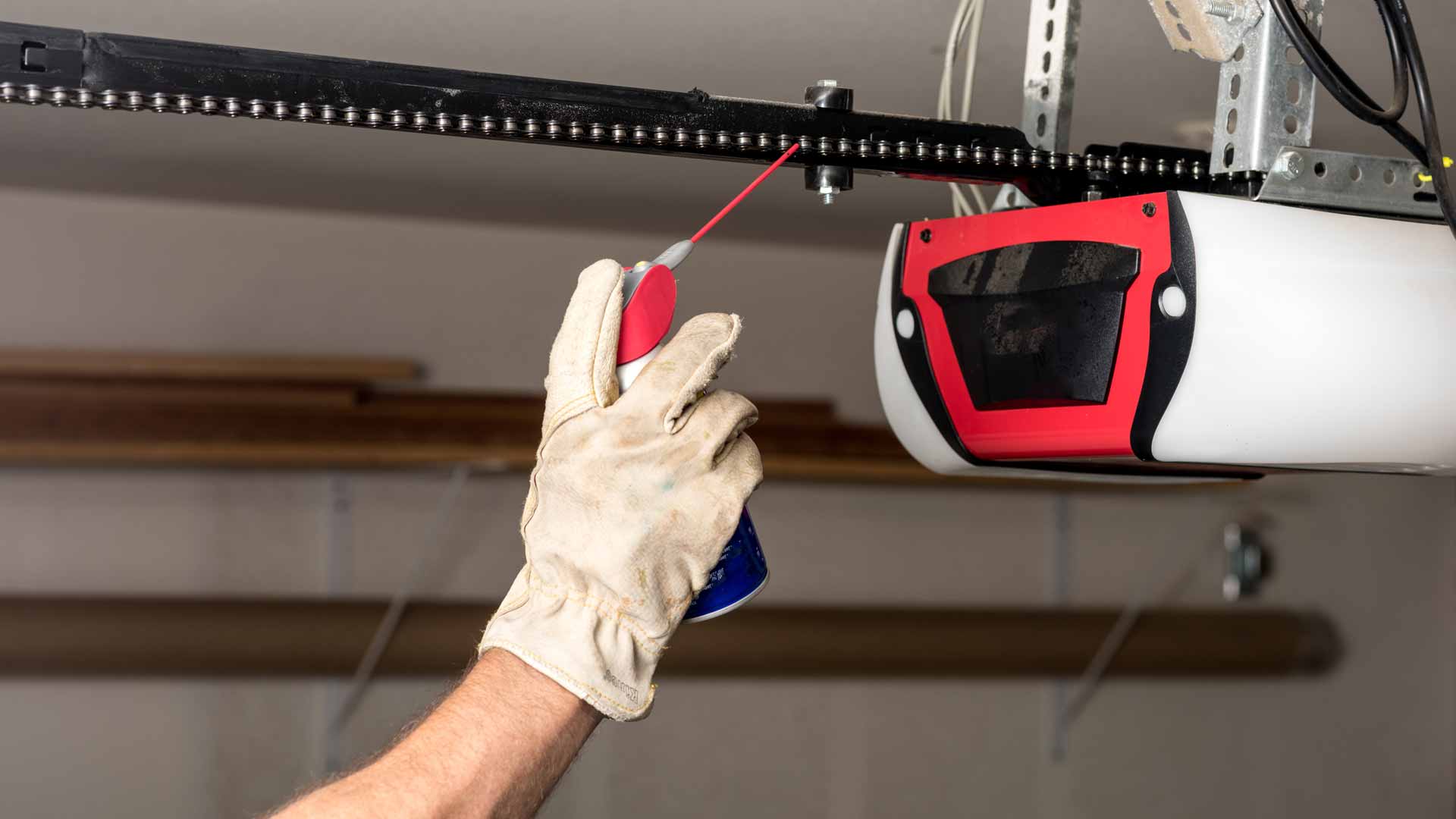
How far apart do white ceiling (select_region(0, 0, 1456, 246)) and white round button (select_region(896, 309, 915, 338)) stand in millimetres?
291

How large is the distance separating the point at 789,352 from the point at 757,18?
5.32 feet

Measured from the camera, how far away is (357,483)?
2469 mm

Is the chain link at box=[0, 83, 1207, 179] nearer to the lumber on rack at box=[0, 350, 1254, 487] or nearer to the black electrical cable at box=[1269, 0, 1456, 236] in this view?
the black electrical cable at box=[1269, 0, 1456, 236]

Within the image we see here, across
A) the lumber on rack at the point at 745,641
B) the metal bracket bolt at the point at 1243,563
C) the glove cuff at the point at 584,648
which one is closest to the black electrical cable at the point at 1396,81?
the glove cuff at the point at 584,648

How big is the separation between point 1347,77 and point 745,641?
184 centimetres

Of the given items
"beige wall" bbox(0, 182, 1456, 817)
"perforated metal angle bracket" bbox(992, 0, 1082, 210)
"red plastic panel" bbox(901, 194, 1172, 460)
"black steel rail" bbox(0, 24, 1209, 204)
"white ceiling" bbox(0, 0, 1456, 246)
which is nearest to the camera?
"black steel rail" bbox(0, 24, 1209, 204)

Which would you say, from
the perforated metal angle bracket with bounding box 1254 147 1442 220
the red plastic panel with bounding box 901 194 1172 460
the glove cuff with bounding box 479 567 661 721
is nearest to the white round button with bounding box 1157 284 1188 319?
the red plastic panel with bounding box 901 194 1172 460

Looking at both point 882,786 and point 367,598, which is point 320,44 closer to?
point 367,598

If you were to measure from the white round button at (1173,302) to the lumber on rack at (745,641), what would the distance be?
1.72 metres

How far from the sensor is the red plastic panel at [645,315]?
0.77 m

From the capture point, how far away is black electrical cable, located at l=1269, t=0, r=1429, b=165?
30.9 inches

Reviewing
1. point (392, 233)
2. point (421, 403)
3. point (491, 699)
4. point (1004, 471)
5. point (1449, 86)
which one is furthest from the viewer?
point (392, 233)

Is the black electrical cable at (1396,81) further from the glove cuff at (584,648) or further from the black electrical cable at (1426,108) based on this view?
the glove cuff at (584,648)

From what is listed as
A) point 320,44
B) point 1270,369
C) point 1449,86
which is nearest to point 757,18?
point 320,44
